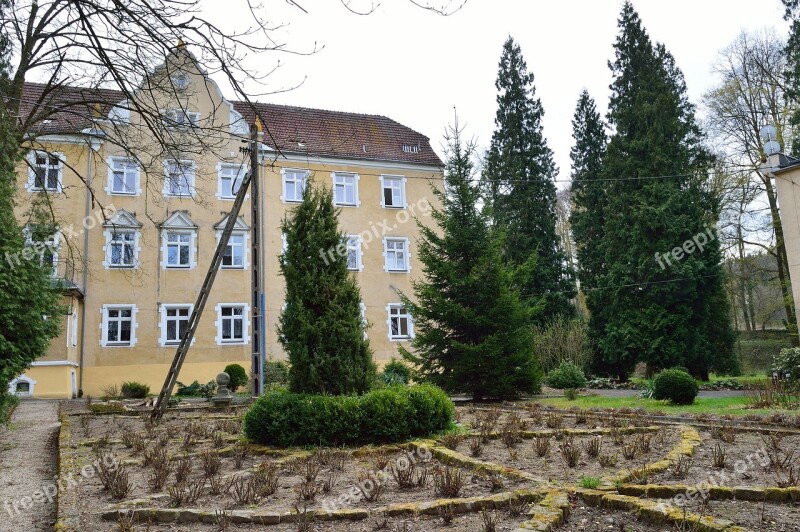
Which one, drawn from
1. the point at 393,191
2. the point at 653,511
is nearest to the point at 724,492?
the point at 653,511

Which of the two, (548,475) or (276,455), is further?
(276,455)

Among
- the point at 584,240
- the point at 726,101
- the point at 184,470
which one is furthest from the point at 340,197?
the point at 184,470

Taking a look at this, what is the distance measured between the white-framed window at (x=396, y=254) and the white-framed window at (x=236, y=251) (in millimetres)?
6783

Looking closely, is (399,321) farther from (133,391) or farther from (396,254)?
(133,391)

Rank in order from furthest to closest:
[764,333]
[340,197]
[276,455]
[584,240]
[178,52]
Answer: [764,333]
[584,240]
[340,197]
[276,455]
[178,52]

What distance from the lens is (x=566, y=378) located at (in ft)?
75.2

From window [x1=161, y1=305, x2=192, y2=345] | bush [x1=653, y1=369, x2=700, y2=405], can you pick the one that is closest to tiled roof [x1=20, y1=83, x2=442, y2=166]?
window [x1=161, y1=305, x2=192, y2=345]

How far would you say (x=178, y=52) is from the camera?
248 inches

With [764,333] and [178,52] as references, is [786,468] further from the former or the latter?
[764,333]

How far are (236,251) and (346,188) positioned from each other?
6197 millimetres

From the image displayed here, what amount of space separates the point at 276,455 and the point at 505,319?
10.7 m

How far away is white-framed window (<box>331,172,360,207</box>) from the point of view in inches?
1153

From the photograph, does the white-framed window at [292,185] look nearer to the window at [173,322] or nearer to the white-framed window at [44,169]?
the window at [173,322]

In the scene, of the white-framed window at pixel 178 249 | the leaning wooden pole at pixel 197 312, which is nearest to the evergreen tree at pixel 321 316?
the leaning wooden pole at pixel 197 312
